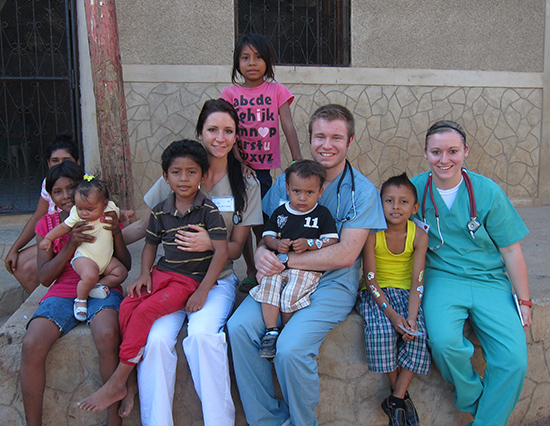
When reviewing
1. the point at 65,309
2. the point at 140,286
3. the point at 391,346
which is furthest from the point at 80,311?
the point at 391,346

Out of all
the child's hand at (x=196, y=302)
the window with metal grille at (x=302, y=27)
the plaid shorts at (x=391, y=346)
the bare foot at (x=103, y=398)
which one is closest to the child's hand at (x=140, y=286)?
the child's hand at (x=196, y=302)

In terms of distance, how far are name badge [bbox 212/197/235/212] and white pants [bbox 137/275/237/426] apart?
2.31 ft

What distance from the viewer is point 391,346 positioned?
8.06ft

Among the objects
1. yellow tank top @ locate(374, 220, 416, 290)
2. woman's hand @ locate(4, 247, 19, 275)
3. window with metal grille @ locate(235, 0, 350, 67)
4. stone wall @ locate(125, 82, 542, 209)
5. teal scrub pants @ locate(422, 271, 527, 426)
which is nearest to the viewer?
teal scrub pants @ locate(422, 271, 527, 426)

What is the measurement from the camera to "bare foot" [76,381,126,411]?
2.22 m

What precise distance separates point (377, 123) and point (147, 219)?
4.11 meters

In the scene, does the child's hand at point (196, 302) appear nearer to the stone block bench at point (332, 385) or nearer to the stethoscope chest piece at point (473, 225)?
the stone block bench at point (332, 385)

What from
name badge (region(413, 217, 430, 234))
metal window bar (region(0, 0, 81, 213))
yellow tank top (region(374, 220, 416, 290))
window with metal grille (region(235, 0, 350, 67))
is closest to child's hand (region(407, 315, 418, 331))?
yellow tank top (region(374, 220, 416, 290))

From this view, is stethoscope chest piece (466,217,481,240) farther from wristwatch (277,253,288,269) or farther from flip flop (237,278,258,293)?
flip flop (237,278,258,293)

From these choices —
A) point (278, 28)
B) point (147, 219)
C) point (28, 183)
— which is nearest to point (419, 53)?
point (278, 28)

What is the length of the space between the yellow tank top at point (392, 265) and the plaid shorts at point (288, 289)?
1.38 ft

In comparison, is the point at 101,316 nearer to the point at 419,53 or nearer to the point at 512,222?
the point at 512,222

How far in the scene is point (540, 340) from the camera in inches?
111

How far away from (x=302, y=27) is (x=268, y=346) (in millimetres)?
4870
